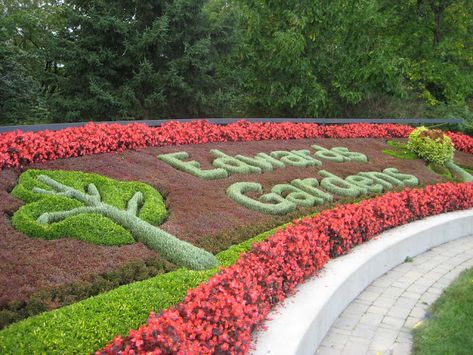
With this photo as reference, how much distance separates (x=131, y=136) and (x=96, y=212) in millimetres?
2482

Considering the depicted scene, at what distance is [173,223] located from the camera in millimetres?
4832

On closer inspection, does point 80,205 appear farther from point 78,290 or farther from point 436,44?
point 436,44

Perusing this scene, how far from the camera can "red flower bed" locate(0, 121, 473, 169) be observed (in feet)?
18.3

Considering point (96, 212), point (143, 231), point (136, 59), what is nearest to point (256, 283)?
point (143, 231)

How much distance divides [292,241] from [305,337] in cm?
119

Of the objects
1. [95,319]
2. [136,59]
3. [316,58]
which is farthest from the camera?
[316,58]

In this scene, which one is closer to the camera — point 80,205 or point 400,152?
point 80,205

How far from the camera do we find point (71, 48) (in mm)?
11586

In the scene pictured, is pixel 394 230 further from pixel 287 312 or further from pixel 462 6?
pixel 462 6

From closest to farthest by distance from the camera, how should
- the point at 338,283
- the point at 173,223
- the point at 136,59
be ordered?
the point at 338,283
the point at 173,223
the point at 136,59

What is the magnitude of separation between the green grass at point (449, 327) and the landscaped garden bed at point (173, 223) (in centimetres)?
103

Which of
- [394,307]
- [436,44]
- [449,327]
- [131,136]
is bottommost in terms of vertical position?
[394,307]

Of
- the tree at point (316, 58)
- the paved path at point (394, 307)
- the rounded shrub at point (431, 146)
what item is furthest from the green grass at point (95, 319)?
the tree at point (316, 58)

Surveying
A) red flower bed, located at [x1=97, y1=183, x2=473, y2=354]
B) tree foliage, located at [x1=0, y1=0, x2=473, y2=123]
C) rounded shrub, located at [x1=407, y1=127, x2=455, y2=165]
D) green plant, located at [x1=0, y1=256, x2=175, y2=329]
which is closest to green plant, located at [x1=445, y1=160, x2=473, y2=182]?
rounded shrub, located at [x1=407, y1=127, x2=455, y2=165]
